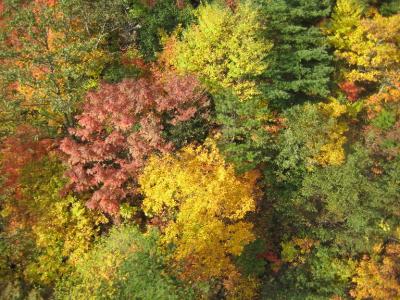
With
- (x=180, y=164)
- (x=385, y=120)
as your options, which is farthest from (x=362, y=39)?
(x=180, y=164)

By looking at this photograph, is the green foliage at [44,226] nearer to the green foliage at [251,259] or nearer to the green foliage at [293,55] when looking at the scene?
the green foliage at [251,259]

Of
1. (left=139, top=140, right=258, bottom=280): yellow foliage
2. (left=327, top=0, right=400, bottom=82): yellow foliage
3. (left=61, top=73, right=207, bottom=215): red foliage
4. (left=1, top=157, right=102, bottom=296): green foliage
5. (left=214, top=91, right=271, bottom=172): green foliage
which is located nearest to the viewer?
(left=139, top=140, right=258, bottom=280): yellow foliage

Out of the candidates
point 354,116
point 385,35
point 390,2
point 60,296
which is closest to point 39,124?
point 60,296

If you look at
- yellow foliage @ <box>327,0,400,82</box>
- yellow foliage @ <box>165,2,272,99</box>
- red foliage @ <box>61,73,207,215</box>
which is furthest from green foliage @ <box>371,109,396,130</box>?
red foliage @ <box>61,73,207,215</box>

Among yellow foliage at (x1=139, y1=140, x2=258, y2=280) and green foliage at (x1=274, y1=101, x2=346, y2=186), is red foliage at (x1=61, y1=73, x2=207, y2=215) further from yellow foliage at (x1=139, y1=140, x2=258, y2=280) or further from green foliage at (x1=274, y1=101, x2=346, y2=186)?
green foliage at (x1=274, y1=101, x2=346, y2=186)

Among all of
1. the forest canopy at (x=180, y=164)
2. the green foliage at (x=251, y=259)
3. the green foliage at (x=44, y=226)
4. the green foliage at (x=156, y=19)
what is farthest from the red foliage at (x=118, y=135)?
the green foliage at (x=251, y=259)

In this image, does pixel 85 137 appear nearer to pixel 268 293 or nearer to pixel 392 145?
pixel 268 293
